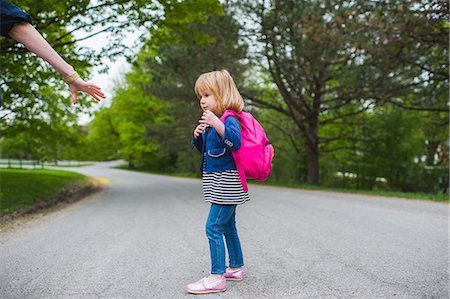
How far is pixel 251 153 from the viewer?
8.92 feet

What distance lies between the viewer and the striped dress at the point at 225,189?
9.08 ft

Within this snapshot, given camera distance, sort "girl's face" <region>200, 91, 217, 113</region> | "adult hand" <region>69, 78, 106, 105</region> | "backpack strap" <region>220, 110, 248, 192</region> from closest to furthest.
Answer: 1. "adult hand" <region>69, 78, 106, 105</region>
2. "backpack strap" <region>220, 110, 248, 192</region>
3. "girl's face" <region>200, 91, 217, 113</region>

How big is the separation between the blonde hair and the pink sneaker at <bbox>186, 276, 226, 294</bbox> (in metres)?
1.29

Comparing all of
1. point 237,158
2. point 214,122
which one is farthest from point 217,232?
point 214,122

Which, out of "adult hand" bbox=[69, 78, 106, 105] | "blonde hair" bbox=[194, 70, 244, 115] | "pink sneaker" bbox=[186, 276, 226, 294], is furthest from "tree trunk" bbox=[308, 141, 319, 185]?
"adult hand" bbox=[69, 78, 106, 105]

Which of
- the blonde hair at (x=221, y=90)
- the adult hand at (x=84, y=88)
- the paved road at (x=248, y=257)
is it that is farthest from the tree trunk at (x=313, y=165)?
the adult hand at (x=84, y=88)

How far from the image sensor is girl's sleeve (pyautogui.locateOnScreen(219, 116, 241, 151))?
101 inches

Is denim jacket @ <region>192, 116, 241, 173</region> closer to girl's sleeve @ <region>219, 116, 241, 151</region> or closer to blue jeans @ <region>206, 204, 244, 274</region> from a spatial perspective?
girl's sleeve @ <region>219, 116, 241, 151</region>

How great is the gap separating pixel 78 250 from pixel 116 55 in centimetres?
751

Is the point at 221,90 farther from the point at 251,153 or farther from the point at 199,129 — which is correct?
the point at 251,153

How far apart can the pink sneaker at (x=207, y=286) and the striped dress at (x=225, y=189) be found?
59 cm

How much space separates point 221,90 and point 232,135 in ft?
1.45

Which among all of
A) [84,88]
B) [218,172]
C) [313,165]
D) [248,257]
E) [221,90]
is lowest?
[248,257]

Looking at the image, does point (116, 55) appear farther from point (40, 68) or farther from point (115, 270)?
point (115, 270)
